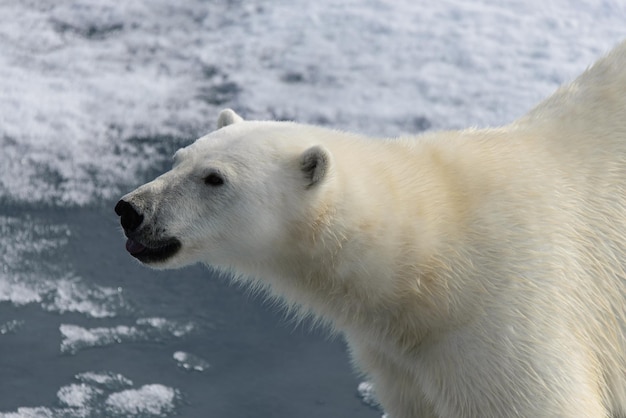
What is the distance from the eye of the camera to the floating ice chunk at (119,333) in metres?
5.09

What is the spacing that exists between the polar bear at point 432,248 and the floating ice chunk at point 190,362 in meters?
1.63

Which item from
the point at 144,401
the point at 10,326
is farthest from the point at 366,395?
the point at 10,326

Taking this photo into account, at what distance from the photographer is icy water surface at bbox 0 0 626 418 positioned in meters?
4.92

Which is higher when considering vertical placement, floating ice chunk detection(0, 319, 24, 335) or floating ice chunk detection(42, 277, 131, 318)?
floating ice chunk detection(42, 277, 131, 318)

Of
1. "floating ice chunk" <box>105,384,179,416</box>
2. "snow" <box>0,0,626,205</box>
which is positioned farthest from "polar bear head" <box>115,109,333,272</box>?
"snow" <box>0,0,626,205</box>

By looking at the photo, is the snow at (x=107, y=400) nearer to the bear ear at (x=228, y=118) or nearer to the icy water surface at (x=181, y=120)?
the icy water surface at (x=181, y=120)

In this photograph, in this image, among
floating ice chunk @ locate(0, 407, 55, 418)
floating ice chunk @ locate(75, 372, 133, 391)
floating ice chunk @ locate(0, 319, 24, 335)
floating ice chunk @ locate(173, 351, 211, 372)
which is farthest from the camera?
floating ice chunk @ locate(0, 319, 24, 335)

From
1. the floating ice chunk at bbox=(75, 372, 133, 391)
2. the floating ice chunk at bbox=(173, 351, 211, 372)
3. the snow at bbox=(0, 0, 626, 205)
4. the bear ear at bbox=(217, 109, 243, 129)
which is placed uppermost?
the bear ear at bbox=(217, 109, 243, 129)

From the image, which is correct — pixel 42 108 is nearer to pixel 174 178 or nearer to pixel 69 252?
pixel 69 252

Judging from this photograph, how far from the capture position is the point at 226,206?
3287mm

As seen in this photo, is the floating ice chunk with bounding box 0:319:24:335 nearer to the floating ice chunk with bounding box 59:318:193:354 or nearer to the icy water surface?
the icy water surface

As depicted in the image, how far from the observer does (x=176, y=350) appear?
5098 millimetres

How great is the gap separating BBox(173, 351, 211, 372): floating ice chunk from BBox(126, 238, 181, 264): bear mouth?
71.0 inches

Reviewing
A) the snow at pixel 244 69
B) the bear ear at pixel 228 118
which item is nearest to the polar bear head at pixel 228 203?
the bear ear at pixel 228 118
